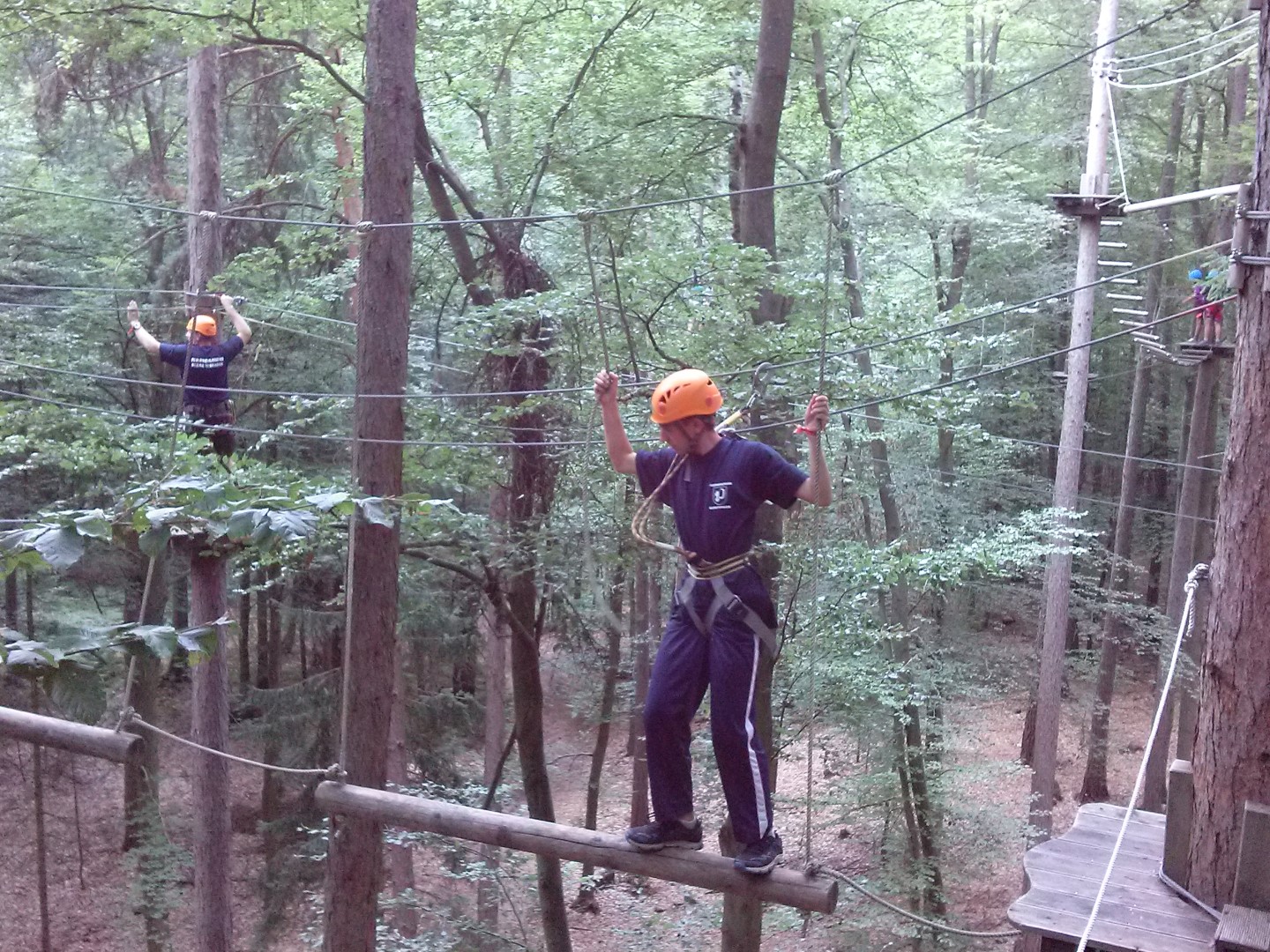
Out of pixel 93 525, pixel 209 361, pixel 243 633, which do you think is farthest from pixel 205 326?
pixel 243 633

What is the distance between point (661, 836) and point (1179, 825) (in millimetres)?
1732

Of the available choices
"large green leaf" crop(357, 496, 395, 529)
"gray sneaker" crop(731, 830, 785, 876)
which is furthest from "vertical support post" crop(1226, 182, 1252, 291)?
"large green leaf" crop(357, 496, 395, 529)

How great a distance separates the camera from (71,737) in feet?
10.7

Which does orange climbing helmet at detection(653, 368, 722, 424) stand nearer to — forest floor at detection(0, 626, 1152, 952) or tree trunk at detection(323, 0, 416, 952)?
tree trunk at detection(323, 0, 416, 952)

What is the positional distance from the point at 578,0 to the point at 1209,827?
7.39 metres

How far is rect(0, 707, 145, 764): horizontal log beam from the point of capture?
3.16 metres

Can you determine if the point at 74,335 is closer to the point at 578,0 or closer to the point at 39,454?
the point at 39,454

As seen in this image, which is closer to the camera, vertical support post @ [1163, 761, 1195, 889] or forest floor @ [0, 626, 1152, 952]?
vertical support post @ [1163, 761, 1195, 889]

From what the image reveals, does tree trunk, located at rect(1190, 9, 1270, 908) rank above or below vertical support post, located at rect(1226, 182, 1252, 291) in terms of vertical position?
below

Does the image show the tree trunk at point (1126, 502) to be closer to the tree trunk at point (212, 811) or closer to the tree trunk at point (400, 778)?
the tree trunk at point (400, 778)

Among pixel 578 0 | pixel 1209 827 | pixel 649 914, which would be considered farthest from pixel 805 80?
pixel 1209 827

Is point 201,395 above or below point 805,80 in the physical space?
below

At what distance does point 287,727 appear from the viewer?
10.3m

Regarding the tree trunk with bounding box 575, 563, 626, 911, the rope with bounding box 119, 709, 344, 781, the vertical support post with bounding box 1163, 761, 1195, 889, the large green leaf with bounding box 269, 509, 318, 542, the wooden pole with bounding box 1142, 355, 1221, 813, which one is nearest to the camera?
the large green leaf with bounding box 269, 509, 318, 542
